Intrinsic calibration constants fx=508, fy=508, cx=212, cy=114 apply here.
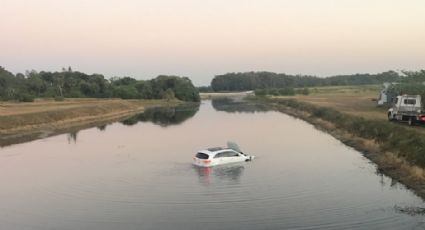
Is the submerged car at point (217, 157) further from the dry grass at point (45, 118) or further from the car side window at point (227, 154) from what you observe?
the dry grass at point (45, 118)

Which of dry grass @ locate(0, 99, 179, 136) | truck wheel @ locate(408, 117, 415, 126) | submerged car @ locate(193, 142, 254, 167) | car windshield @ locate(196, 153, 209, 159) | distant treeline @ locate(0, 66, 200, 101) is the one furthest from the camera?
distant treeline @ locate(0, 66, 200, 101)

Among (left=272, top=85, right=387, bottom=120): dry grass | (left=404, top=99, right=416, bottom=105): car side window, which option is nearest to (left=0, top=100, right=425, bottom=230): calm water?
(left=404, top=99, right=416, bottom=105): car side window

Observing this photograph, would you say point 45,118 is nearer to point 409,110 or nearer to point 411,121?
point 409,110

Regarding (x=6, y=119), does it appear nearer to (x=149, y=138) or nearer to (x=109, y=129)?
(x=109, y=129)

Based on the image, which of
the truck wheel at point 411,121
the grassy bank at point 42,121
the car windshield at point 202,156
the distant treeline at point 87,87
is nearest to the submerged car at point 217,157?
the car windshield at point 202,156

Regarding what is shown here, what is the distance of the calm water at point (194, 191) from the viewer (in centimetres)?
2069

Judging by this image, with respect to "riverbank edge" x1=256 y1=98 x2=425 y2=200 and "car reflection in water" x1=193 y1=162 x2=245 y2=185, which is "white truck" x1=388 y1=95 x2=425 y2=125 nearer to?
"riverbank edge" x1=256 y1=98 x2=425 y2=200

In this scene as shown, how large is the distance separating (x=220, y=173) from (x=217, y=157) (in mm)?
2675

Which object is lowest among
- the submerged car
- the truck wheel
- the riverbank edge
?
the riverbank edge

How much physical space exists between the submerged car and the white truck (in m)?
18.2

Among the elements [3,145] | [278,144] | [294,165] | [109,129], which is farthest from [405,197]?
[109,129]

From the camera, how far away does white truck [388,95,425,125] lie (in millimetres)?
44875

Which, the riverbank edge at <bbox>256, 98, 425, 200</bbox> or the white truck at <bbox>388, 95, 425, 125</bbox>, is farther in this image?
the white truck at <bbox>388, 95, 425, 125</bbox>

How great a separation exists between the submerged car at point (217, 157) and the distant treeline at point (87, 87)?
113 meters
